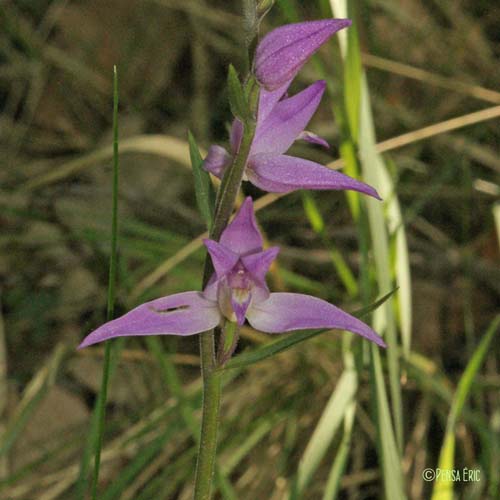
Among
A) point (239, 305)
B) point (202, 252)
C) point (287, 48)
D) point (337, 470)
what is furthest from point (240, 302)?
point (202, 252)

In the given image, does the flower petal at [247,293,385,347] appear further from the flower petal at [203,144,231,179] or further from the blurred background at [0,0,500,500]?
the blurred background at [0,0,500,500]

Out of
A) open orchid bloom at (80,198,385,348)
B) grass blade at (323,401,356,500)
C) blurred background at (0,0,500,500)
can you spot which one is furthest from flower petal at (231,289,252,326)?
grass blade at (323,401,356,500)

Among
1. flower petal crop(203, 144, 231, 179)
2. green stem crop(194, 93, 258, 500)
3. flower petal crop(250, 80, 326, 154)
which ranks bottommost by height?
green stem crop(194, 93, 258, 500)

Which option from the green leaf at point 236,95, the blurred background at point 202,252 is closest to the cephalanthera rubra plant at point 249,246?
the green leaf at point 236,95

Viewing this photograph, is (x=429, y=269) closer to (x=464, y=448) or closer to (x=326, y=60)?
(x=464, y=448)

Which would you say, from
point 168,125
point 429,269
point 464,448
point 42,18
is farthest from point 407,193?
point 42,18

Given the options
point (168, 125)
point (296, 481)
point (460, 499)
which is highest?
point (168, 125)
